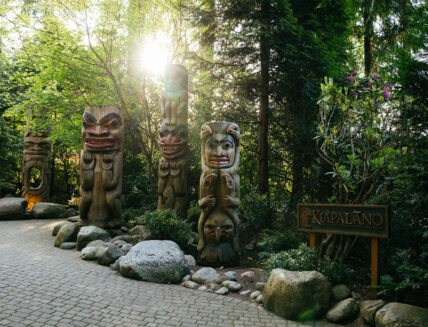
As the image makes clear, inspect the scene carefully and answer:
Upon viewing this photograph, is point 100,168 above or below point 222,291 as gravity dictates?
above

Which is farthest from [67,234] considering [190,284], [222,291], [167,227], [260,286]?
[260,286]

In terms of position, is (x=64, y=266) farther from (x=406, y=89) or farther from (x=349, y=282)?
(x=406, y=89)

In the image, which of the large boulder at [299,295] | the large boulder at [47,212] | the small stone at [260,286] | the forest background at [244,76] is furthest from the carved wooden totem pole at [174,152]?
the large boulder at [47,212]

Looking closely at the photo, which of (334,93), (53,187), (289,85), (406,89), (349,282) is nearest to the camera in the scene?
(406,89)

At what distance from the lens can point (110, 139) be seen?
807cm

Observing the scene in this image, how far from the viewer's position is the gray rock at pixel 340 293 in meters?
4.03

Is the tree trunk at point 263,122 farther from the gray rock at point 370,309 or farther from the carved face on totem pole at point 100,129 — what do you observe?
the gray rock at point 370,309

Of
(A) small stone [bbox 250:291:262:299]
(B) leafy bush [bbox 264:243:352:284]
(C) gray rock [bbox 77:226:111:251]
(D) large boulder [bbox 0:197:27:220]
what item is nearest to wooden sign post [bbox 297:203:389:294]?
(B) leafy bush [bbox 264:243:352:284]

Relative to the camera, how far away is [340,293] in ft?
13.3

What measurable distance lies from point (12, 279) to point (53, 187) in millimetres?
15289

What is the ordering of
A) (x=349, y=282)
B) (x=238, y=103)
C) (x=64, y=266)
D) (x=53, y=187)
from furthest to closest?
1. (x=53, y=187)
2. (x=238, y=103)
3. (x=64, y=266)
4. (x=349, y=282)

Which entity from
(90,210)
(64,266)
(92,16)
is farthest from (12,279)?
(92,16)

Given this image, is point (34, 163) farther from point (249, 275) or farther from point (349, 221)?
point (349, 221)

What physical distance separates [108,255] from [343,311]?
4269mm
